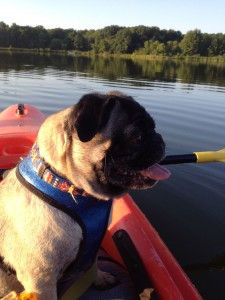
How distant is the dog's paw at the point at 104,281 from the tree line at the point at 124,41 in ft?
306

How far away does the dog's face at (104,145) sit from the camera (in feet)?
7.86

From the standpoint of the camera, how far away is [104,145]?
244 centimetres

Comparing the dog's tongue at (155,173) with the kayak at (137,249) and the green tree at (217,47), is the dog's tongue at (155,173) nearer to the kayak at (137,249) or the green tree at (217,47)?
the kayak at (137,249)

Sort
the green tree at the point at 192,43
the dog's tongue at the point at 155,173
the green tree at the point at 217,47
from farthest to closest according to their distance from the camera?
the green tree at the point at 217,47 → the green tree at the point at 192,43 → the dog's tongue at the point at 155,173

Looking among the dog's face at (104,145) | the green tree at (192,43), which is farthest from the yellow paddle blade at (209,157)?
the green tree at (192,43)

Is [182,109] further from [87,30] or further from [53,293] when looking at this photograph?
[87,30]

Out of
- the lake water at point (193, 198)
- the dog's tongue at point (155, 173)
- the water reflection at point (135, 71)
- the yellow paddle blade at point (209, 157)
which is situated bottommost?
the lake water at point (193, 198)

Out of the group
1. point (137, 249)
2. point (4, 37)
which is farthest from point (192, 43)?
point (137, 249)

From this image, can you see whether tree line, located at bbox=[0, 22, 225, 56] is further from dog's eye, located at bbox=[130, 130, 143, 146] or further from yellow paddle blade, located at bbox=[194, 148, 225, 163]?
dog's eye, located at bbox=[130, 130, 143, 146]

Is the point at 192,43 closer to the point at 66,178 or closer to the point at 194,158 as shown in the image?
the point at 194,158

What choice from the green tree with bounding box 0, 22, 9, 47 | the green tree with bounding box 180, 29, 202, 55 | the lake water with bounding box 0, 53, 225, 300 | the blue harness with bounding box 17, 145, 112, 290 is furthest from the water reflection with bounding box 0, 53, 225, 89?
the green tree with bounding box 0, 22, 9, 47

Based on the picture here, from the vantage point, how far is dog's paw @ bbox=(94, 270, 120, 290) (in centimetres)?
339

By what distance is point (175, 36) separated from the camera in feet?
428

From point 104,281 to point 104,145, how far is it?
169 centimetres
